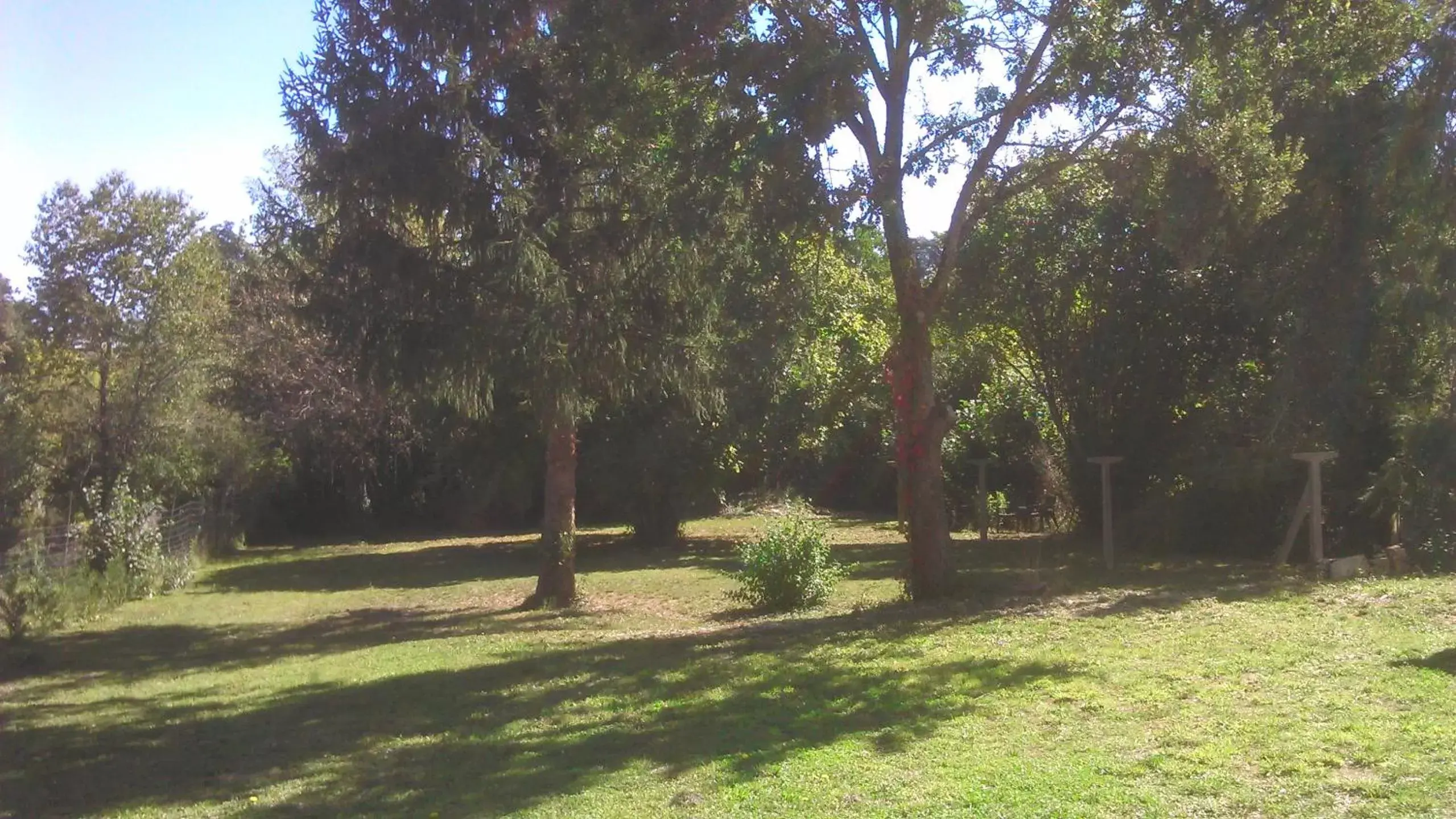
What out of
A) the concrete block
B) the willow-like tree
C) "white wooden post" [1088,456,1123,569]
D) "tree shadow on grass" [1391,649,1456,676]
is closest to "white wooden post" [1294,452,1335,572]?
the concrete block

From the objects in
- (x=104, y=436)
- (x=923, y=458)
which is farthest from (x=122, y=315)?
(x=923, y=458)

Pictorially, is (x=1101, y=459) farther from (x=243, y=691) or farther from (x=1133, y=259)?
(x=243, y=691)

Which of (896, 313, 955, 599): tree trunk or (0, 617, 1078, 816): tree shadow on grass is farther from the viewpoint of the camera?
(896, 313, 955, 599): tree trunk

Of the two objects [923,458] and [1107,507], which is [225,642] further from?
[1107,507]

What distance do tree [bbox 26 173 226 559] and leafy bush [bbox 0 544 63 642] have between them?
138 inches

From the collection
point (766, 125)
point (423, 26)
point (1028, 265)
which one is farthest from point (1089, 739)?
point (1028, 265)

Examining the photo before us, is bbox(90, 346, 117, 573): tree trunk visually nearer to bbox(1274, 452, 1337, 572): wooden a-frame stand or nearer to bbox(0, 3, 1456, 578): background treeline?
bbox(0, 3, 1456, 578): background treeline

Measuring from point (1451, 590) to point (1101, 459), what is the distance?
17.3ft

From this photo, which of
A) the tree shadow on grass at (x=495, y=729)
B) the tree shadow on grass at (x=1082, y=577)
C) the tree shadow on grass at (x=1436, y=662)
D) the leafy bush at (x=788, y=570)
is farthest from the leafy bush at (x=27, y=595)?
the tree shadow on grass at (x=1436, y=662)

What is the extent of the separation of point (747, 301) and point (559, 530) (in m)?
5.25

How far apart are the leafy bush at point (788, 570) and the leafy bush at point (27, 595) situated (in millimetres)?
8394

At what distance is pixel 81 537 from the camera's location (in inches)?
731

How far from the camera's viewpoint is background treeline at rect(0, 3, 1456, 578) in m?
13.3

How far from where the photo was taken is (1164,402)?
20672 millimetres
